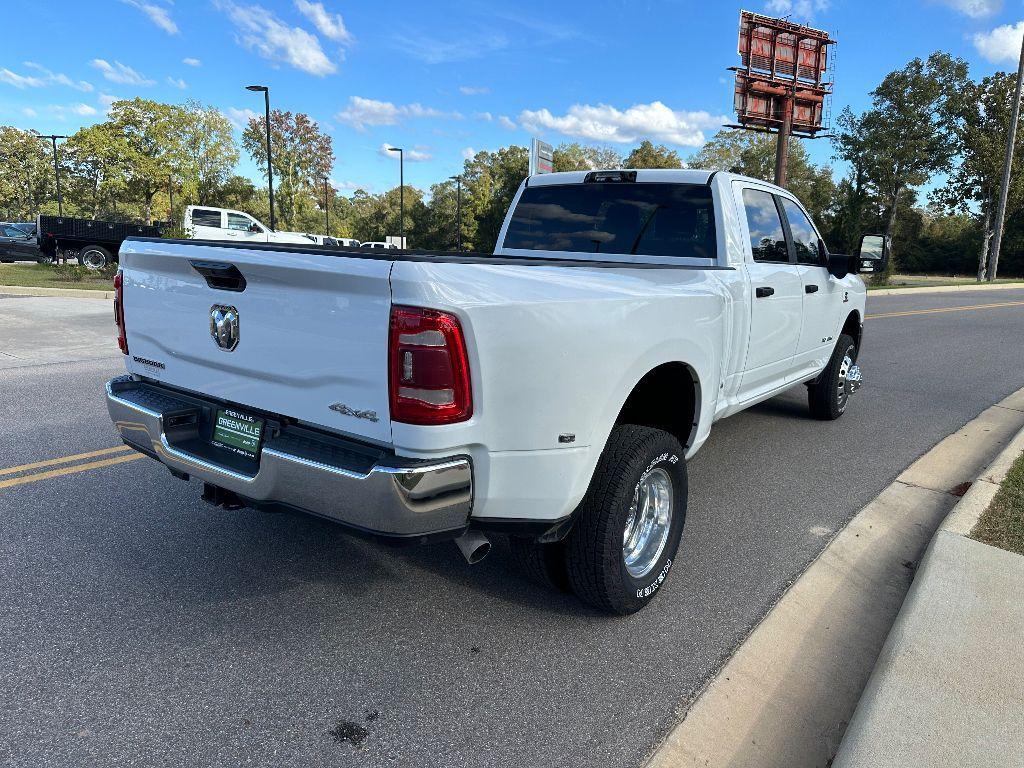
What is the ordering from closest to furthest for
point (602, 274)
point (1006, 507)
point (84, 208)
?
point (602, 274)
point (1006, 507)
point (84, 208)

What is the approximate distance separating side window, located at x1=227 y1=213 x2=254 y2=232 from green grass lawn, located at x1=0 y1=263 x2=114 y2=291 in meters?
5.80

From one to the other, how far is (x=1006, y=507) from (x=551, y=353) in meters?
3.24

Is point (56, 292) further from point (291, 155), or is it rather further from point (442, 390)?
point (291, 155)

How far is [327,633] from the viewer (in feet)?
9.35

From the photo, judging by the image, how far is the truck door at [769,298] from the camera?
4.22m

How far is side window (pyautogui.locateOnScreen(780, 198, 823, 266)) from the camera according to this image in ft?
16.6

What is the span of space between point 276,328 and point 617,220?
2740 millimetres

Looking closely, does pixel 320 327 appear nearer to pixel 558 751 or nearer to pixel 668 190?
pixel 558 751

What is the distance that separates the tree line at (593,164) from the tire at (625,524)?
89.3 feet

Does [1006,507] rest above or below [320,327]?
below

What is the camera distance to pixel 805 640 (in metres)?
2.91

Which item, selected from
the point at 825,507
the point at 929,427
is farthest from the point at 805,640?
the point at 929,427

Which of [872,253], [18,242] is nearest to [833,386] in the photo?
[872,253]

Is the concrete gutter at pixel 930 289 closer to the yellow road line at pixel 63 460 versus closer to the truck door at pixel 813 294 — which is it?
the truck door at pixel 813 294
